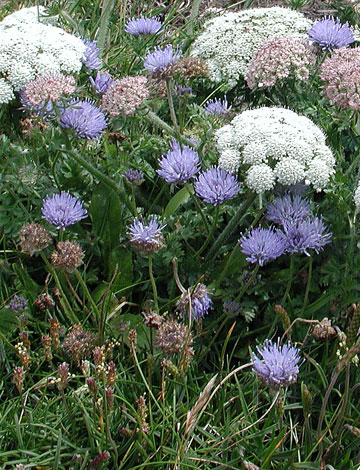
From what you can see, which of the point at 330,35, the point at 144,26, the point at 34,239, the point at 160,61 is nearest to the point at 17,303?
the point at 34,239

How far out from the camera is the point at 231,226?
98.0 inches

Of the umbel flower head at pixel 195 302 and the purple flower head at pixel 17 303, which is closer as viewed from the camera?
the umbel flower head at pixel 195 302

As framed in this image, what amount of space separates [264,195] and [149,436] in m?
1.05

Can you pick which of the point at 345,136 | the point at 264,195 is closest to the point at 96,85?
Result: the point at 264,195

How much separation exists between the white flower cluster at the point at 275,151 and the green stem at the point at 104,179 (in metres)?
0.41

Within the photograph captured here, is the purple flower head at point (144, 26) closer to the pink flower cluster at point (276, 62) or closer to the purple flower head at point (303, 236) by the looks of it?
the pink flower cluster at point (276, 62)

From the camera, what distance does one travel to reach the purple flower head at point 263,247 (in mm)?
2201

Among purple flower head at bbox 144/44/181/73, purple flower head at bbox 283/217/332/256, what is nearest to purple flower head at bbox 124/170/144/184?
purple flower head at bbox 144/44/181/73

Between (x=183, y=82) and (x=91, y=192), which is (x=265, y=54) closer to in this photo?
(x=183, y=82)

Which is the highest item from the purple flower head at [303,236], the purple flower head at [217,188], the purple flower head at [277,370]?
the purple flower head at [217,188]

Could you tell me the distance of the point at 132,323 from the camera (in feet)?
7.82

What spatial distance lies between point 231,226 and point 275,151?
1.20ft

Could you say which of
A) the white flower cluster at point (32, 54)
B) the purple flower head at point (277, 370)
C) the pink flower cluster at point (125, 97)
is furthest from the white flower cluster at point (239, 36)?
the purple flower head at point (277, 370)

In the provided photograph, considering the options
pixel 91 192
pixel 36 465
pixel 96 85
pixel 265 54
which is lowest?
pixel 36 465
